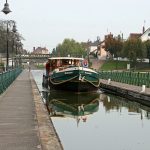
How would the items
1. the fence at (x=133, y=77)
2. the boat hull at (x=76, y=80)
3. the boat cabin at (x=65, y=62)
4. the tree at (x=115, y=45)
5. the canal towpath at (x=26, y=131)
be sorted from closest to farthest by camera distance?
1. the canal towpath at (x=26, y=131)
2. the fence at (x=133, y=77)
3. the boat hull at (x=76, y=80)
4. the boat cabin at (x=65, y=62)
5. the tree at (x=115, y=45)

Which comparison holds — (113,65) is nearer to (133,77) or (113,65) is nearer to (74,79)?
(133,77)

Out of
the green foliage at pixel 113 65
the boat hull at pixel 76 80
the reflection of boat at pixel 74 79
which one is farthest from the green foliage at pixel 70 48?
the boat hull at pixel 76 80

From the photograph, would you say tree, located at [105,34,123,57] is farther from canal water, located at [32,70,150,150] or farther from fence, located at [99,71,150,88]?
canal water, located at [32,70,150,150]

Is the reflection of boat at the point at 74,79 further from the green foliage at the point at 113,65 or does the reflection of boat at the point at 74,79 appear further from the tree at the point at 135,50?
the green foliage at the point at 113,65

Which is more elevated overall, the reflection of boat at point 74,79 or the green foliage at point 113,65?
the reflection of boat at point 74,79

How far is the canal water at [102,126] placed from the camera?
45.1 ft

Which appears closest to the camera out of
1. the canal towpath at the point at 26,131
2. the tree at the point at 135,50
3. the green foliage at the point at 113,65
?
the canal towpath at the point at 26,131

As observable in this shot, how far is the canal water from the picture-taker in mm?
13758

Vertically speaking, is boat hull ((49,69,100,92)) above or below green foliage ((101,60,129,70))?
above

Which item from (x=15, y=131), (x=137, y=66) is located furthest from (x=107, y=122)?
(x=137, y=66)

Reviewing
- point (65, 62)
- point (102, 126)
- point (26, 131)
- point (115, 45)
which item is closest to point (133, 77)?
point (65, 62)

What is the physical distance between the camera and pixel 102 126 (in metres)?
17.7

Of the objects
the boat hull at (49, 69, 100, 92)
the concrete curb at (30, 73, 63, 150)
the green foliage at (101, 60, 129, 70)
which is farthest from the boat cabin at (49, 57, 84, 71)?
the green foliage at (101, 60, 129, 70)

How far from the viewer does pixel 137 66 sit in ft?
369
